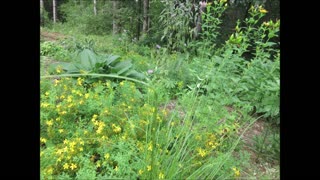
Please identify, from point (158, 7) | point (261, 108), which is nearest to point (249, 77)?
point (261, 108)

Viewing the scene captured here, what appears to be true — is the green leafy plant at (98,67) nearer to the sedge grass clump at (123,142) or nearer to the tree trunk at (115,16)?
the sedge grass clump at (123,142)

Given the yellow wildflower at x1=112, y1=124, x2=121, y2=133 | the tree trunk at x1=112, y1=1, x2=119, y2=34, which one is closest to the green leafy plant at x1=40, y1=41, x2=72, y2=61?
the yellow wildflower at x1=112, y1=124, x2=121, y2=133

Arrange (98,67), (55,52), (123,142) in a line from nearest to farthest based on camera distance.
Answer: (123,142) → (98,67) → (55,52)

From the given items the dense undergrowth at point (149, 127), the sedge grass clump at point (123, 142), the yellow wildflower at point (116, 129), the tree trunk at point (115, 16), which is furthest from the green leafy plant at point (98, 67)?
the tree trunk at point (115, 16)

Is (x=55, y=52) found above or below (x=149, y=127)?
above

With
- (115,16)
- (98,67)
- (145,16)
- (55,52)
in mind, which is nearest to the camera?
(98,67)

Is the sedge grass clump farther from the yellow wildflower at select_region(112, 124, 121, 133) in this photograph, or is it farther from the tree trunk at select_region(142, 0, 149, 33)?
the tree trunk at select_region(142, 0, 149, 33)

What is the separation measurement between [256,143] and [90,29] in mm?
9549

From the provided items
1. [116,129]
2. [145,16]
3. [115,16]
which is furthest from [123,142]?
[115,16]

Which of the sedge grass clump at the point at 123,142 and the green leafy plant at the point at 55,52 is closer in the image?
the sedge grass clump at the point at 123,142

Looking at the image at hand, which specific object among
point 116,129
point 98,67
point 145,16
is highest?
point 145,16

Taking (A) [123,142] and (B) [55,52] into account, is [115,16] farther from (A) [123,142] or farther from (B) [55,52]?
(A) [123,142]

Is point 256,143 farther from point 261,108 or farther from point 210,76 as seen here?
point 210,76

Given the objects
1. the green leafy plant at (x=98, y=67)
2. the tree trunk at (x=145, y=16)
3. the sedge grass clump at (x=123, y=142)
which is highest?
the tree trunk at (x=145, y=16)
